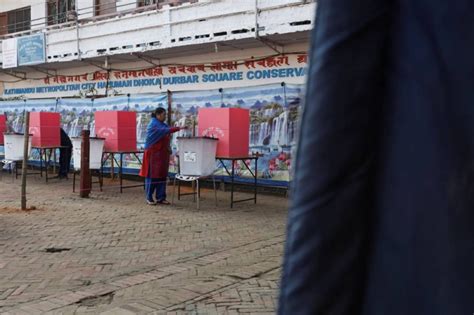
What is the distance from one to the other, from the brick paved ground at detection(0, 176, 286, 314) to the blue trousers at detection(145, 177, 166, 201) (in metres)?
0.32

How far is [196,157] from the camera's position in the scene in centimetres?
943

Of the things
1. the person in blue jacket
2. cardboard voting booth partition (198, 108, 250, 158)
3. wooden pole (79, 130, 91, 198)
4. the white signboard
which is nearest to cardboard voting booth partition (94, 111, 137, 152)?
wooden pole (79, 130, 91, 198)

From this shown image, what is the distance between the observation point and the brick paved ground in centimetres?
455

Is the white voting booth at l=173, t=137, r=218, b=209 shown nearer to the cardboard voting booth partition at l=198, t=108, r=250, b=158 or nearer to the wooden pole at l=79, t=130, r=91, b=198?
the cardboard voting booth partition at l=198, t=108, r=250, b=158

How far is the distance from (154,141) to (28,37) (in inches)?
376

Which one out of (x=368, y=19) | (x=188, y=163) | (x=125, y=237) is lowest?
(x=125, y=237)

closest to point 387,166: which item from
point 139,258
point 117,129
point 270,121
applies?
point 139,258

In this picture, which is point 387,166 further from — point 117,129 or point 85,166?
point 117,129

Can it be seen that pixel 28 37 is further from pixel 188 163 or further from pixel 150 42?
pixel 188 163

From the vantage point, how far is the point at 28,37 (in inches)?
668

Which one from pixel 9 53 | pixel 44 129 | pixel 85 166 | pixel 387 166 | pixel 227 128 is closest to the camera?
pixel 387 166

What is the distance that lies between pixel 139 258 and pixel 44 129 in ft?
28.3

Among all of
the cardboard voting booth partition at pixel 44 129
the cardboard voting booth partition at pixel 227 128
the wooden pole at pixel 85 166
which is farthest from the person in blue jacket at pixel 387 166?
the cardboard voting booth partition at pixel 44 129

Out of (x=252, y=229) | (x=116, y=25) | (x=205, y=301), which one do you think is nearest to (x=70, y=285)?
(x=205, y=301)
